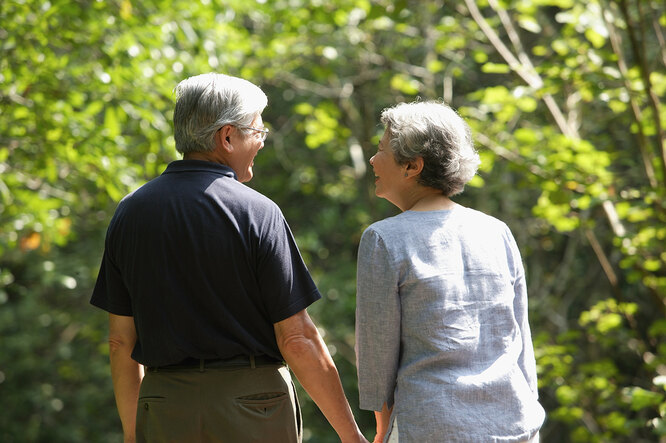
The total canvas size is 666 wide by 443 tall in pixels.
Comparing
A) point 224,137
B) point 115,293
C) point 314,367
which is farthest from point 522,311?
point 115,293

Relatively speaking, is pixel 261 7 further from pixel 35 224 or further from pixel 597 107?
pixel 597 107

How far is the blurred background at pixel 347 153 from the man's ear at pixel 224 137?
6.97 ft

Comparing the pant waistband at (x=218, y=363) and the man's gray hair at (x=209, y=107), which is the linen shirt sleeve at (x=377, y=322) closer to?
the pant waistband at (x=218, y=363)

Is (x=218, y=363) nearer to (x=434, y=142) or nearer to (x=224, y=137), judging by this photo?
(x=224, y=137)

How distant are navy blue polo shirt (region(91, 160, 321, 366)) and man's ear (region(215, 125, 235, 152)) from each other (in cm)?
6

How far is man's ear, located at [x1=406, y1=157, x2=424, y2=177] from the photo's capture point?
2057 mm

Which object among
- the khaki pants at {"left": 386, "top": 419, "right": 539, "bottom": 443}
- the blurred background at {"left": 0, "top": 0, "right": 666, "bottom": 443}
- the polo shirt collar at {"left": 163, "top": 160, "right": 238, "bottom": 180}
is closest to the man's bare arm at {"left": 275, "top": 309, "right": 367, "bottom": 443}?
the khaki pants at {"left": 386, "top": 419, "right": 539, "bottom": 443}

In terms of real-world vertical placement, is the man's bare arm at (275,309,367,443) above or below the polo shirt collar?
below

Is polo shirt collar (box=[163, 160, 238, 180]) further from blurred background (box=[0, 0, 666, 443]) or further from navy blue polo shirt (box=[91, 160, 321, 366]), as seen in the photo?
blurred background (box=[0, 0, 666, 443])

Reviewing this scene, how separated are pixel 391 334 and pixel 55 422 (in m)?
9.21

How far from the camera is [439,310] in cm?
191

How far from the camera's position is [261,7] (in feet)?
19.9

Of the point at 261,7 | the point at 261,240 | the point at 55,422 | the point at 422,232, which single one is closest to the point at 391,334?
the point at 422,232

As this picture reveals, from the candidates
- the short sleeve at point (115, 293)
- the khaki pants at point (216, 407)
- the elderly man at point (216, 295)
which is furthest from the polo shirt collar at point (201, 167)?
the khaki pants at point (216, 407)
